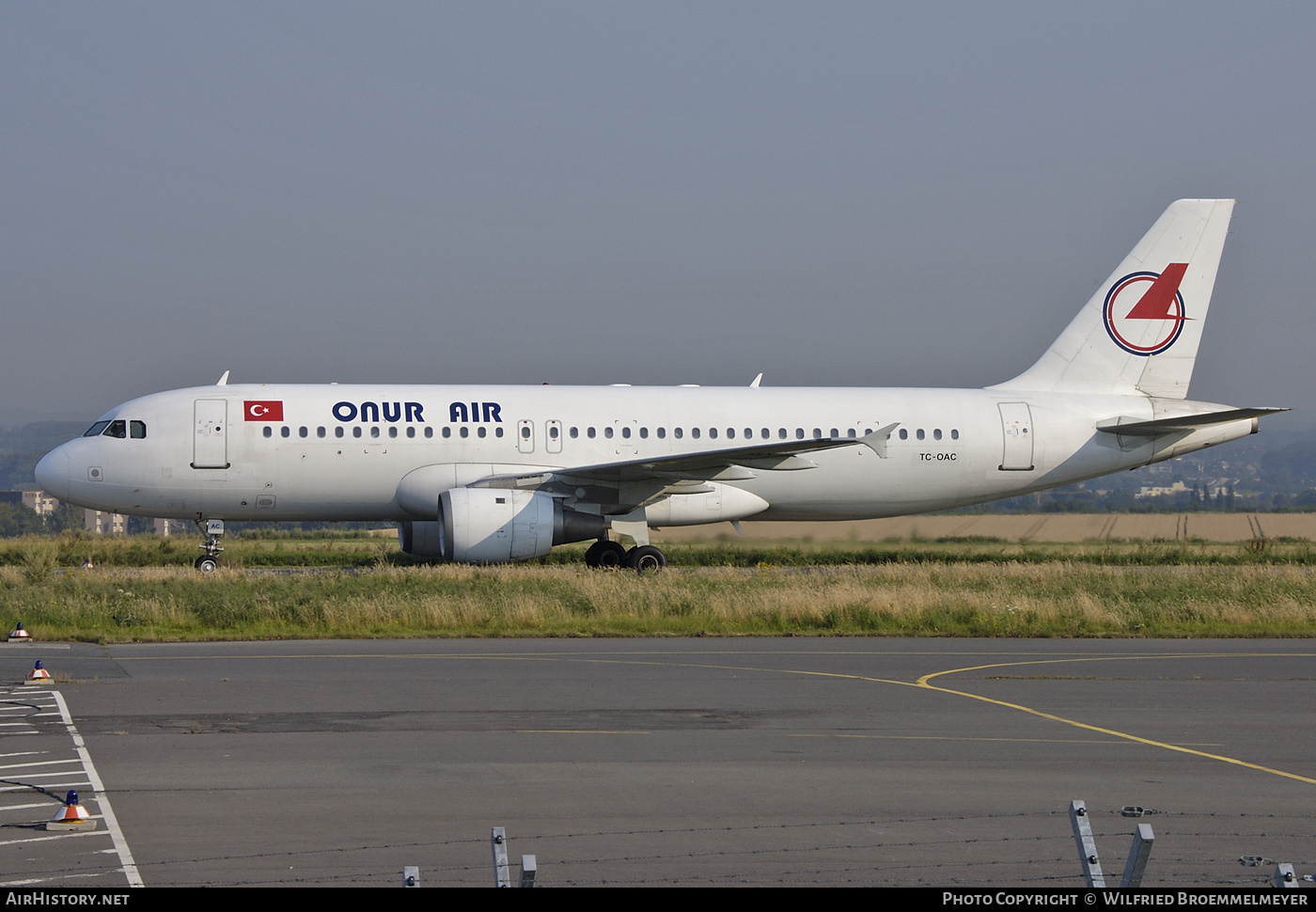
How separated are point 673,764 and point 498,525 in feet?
51.6

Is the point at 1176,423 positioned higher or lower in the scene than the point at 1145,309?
lower

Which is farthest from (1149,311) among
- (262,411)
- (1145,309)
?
(262,411)

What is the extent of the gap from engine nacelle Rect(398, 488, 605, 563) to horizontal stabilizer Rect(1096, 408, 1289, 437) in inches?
526

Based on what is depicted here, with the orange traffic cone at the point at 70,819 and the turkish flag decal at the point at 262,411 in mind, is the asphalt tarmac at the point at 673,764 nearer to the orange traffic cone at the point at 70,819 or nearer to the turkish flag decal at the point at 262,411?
the orange traffic cone at the point at 70,819

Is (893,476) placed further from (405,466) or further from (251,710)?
(251,710)

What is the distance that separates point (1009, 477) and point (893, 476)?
293cm

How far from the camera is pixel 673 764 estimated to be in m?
10.5

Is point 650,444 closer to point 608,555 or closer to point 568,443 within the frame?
point 568,443

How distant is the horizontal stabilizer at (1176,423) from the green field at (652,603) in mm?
3584

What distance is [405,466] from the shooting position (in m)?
28.4

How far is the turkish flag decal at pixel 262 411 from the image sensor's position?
2808cm

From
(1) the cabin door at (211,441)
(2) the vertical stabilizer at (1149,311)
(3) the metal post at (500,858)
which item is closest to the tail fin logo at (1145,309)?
(2) the vertical stabilizer at (1149,311)

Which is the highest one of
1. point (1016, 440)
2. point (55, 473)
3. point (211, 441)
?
point (211, 441)

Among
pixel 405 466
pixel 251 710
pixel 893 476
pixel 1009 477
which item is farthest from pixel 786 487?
pixel 251 710
